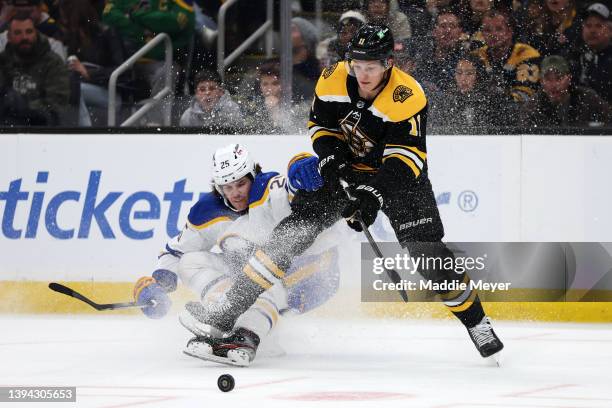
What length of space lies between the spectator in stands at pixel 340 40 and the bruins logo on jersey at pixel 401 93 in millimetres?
2497

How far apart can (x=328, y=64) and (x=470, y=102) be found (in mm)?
922

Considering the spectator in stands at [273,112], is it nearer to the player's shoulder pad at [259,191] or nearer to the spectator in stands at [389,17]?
the spectator in stands at [389,17]

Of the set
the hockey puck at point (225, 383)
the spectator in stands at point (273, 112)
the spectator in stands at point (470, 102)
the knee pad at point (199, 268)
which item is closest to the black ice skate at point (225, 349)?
the knee pad at point (199, 268)

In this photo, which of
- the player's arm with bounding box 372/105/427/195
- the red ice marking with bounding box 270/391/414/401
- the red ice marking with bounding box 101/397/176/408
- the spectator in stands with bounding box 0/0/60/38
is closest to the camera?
the red ice marking with bounding box 101/397/176/408

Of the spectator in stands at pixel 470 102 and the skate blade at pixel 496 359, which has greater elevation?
the spectator in stands at pixel 470 102

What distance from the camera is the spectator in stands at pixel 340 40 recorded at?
25.8ft

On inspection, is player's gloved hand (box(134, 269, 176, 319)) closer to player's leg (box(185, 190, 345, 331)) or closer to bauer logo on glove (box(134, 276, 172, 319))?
bauer logo on glove (box(134, 276, 172, 319))

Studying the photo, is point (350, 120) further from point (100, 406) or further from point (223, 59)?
point (223, 59)

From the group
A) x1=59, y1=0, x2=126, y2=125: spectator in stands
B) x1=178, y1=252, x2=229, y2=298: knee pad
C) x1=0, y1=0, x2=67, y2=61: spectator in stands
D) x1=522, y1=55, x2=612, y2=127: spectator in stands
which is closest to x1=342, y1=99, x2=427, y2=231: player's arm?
x1=178, y1=252, x2=229, y2=298: knee pad

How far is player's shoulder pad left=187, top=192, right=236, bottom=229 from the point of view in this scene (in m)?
5.83

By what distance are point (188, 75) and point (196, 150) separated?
0.73m

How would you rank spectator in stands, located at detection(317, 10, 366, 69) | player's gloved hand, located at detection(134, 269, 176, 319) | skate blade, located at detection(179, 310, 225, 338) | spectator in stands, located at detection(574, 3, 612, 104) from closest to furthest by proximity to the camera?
1. skate blade, located at detection(179, 310, 225, 338)
2. player's gloved hand, located at detection(134, 269, 176, 319)
3. spectator in stands, located at detection(574, 3, 612, 104)
4. spectator in stands, located at detection(317, 10, 366, 69)

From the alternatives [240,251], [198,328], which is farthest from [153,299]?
[240,251]

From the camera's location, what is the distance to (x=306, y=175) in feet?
18.0
